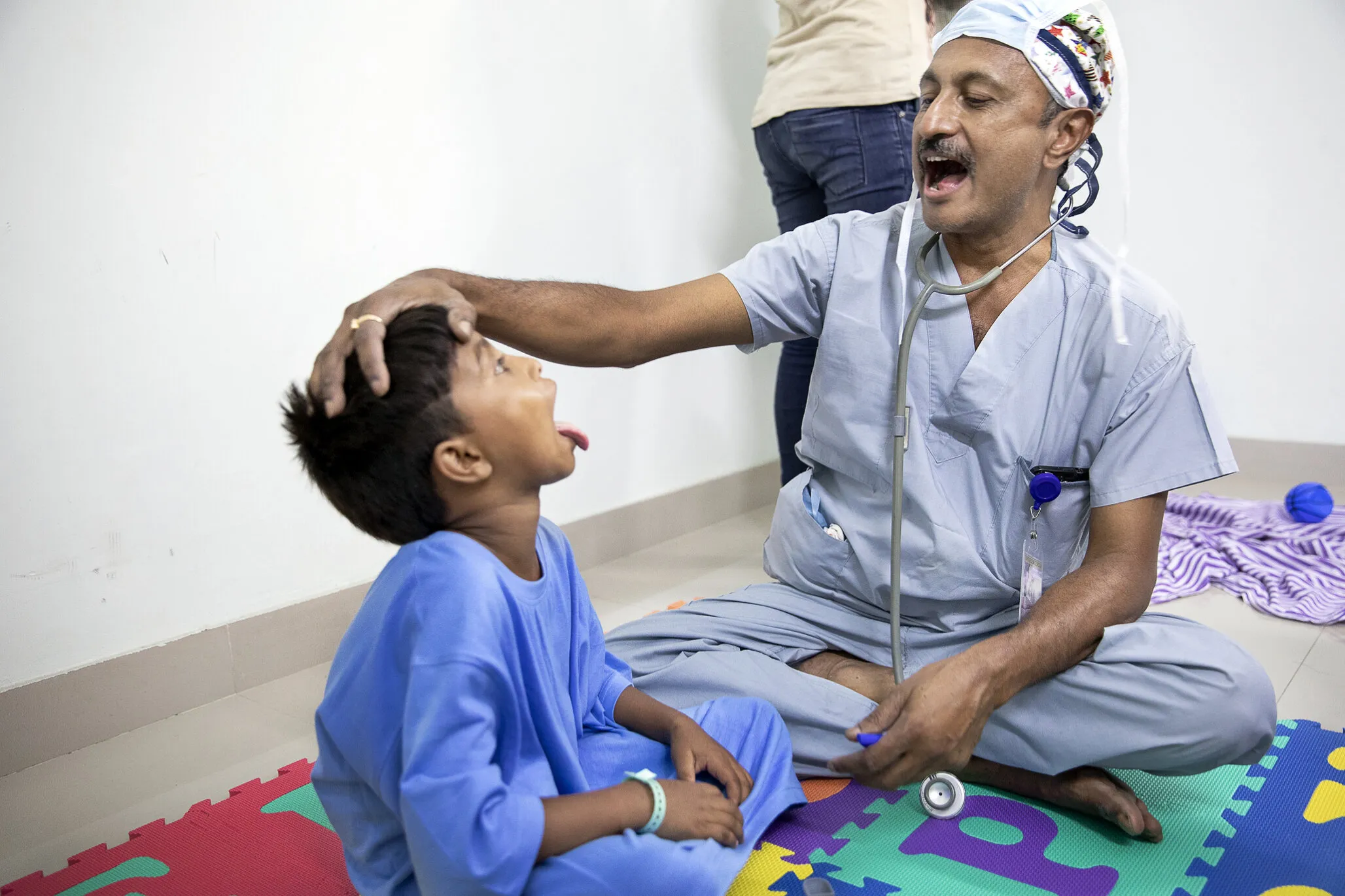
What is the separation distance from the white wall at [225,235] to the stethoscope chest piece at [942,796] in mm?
1199

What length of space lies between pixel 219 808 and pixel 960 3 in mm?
1854

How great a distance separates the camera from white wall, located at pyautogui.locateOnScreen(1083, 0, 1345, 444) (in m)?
3.15

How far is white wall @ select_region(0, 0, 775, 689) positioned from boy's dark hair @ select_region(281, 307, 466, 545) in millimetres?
811

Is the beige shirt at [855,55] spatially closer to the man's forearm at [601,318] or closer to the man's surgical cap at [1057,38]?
the man's surgical cap at [1057,38]

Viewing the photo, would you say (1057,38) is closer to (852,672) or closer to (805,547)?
(805,547)

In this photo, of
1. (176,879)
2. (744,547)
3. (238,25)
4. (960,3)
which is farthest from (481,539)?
(744,547)

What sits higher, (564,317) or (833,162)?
(833,162)

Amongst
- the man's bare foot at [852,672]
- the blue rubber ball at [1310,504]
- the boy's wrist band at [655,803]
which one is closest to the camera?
the boy's wrist band at [655,803]

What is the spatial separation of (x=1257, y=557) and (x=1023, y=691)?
56.0 inches

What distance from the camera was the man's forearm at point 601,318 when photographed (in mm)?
1340

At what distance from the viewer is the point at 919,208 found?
1589 millimetres

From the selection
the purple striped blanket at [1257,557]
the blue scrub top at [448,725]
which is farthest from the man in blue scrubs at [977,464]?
the purple striped blanket at [1257,557]

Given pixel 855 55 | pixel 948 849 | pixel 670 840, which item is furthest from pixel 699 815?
pixel 855 55

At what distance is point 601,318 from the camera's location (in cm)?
144
